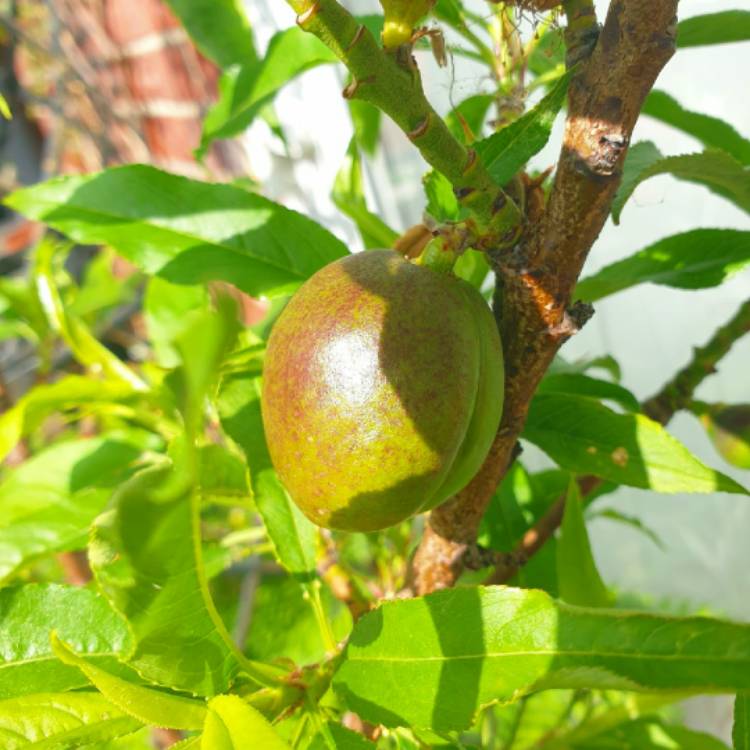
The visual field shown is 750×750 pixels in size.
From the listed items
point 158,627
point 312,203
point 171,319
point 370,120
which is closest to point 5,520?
point 171,319

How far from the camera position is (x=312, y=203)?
2160 millimetres

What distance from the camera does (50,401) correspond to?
2.27 feet

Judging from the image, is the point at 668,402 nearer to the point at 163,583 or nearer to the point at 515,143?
the point at 515,143

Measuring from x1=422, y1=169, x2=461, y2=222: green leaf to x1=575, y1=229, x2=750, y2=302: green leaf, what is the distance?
0.15 meters

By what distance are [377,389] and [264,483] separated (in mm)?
181

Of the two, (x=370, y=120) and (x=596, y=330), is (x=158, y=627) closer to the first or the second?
(x=370, y=120)

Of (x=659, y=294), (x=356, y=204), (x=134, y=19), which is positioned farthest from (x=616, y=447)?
(x=134, y=19)

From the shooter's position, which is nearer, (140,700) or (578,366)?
(140,700)

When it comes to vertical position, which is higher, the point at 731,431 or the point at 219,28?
the point at 219,28

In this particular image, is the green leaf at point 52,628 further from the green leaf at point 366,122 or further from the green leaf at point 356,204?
the green leaf at point 366,122

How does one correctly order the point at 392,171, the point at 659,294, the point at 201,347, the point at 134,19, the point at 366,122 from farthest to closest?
the point at 134,19, the point at 392,171, the point at 659,294, the point at 366,122, the point at 201,347

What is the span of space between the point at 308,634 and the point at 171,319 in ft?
1.24

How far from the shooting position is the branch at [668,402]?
679 mm

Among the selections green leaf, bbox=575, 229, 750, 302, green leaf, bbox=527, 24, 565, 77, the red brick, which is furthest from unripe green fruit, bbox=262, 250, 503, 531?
the red brick
